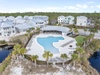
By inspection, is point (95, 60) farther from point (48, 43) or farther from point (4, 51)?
point (4, 51)

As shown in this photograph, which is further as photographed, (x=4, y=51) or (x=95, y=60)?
(x=4, y=51)

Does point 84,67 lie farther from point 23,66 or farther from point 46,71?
point 23,66

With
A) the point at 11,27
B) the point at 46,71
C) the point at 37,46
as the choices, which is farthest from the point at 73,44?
the point at 11,27

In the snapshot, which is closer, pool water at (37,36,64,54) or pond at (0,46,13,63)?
pool water at (37,36,64,54)

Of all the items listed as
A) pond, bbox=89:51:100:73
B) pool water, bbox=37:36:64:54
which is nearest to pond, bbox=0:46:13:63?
pool water, bbox=37:36:64:54

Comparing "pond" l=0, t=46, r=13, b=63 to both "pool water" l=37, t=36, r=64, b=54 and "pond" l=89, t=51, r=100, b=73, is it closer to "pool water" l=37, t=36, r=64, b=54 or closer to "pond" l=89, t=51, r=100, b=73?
"pool water" l=37, t=36, r=64, b=54

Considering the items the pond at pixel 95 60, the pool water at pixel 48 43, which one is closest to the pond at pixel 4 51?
the pool water at pixel 48 43

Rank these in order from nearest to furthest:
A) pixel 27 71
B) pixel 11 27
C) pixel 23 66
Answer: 1. pixel 27 71
2. pixel 23 66
3. pixel 11 27

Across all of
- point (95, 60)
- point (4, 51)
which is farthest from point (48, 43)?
point (95, 60)

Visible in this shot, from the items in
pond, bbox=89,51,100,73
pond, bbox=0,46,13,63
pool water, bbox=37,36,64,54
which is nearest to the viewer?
pond, bbox=89,51,100,73

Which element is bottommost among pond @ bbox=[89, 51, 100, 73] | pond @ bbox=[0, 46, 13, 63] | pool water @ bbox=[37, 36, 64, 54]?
pond @ bbox=[89, 51, 100, 73]

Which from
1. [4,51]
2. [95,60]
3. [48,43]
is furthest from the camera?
[48,43]
